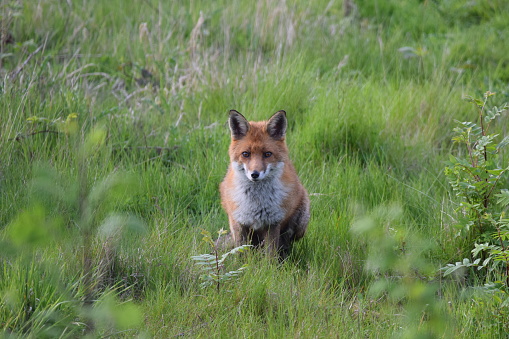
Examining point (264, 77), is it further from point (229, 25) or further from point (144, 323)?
point (144, 323)

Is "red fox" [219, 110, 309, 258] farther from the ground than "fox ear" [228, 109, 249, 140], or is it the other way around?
"fox ear" [228, 109, 249, 140]

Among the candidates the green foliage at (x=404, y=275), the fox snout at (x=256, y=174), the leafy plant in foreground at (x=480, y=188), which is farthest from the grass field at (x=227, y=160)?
the fox snout at (x=256, y=174)

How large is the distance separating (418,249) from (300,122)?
2.92 m

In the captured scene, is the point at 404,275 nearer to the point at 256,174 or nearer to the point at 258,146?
the point at 256,174

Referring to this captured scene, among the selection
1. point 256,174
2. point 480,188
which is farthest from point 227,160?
point 480,188

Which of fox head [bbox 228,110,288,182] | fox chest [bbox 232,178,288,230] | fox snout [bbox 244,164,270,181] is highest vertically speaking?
fox head [bbox 228,110,288,182]

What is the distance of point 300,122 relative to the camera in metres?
6.79

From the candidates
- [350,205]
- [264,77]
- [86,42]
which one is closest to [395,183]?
[350,205]

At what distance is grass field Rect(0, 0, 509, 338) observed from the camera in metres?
3.33

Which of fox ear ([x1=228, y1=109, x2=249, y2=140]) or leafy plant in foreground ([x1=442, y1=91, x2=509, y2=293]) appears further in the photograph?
fox ear ([x1=228, y1=109, x2=249, y2=140])

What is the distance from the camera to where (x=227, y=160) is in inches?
241

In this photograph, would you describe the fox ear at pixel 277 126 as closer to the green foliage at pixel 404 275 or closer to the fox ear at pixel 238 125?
the fox ear at pixel 238 125

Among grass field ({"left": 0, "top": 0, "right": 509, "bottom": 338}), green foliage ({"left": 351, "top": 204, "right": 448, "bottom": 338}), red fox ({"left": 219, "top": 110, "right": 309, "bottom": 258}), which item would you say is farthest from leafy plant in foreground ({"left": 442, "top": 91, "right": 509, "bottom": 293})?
red fox ({"left": 219, "top": 110, "right": 309, "bottom": 258})

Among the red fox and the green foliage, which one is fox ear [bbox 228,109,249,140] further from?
the green foliage
